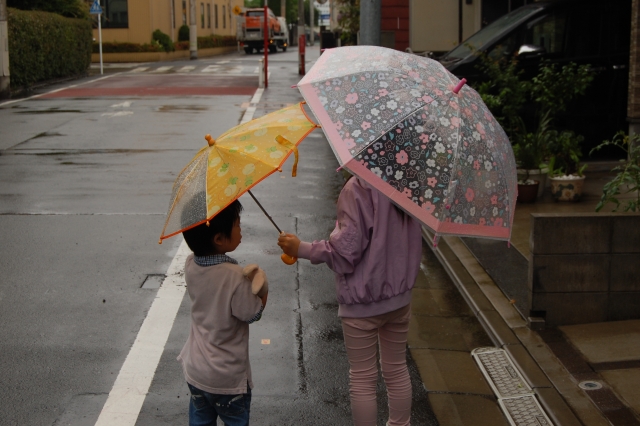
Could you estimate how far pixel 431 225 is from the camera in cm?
344

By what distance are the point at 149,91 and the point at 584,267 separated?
69.9ft

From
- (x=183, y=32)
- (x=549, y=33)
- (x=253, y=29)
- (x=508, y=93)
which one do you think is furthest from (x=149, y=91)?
(x=253, y=29)

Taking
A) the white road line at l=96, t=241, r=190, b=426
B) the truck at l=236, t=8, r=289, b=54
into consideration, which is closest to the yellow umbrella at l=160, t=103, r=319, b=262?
the white road line at l=96, t=241, r=190, b=426

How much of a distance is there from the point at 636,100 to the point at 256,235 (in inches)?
187

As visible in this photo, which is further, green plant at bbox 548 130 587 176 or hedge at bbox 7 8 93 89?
hedge at bbox 7 8 93 89

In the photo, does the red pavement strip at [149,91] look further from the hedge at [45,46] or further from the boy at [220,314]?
the boy at [220,314]

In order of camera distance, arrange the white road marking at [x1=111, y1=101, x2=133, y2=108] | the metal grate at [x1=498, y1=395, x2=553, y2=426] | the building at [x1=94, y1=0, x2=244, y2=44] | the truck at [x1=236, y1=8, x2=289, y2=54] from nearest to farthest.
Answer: the metal grate at [x1=498, y1=395, x2=553, y2=426]
the white road marking at [x1=111, y1=101, x2=133, y2=108]
the building at [x1=94, y1=0, x2=244, y2=44]
the truck at [x1=236, y1=8, x2=289, y2=54]

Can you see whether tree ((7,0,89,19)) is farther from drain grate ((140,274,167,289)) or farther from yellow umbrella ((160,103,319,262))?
yellow umbrella ((160,103,319,262))

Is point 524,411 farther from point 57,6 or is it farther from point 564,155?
point 57,6

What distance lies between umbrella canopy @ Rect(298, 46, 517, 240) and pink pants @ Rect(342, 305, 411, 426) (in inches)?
24.8

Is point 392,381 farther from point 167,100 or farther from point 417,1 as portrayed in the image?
point 167,100

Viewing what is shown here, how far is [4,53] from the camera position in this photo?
23.1m

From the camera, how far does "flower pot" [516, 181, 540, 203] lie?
354 inches

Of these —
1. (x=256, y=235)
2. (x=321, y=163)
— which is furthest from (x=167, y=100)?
(x=256, y=235)
